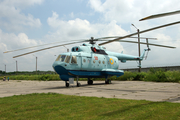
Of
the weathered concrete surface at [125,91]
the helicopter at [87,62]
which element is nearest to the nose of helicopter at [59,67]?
the helicopter at [87,62]

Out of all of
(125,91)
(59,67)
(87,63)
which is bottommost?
(125,91)

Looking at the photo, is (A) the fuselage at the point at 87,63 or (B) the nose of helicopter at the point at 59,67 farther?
(A) the fuselage at the point at 87,63

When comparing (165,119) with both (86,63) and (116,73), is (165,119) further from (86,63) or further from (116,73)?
(116,73)

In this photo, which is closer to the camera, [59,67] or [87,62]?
[59,67]

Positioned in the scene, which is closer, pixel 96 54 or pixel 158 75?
pixel 96 54

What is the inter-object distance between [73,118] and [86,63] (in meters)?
14.7

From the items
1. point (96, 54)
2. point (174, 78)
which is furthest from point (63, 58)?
point (174, 78)

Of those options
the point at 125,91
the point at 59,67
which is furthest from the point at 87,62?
the point at 125,91

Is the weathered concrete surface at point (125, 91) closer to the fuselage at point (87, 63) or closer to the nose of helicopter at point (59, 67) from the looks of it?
the nose of helicopter at point (59, 67)

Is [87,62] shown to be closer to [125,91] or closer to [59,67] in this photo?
[59,67]

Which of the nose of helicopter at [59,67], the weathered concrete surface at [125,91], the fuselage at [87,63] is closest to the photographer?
A: the weathered concrete surface at [125,91]

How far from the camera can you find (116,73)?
2323 cm

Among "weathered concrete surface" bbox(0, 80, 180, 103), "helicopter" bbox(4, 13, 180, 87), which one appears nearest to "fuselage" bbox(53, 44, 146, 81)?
"helicopter" bbox(4, 13, 180, 87)

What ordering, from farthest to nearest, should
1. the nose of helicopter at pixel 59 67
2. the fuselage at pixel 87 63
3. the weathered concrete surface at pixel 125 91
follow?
1. the fuselage at pixel 87 63
2. the nose of helicopter at pixel 59 67
3. the weathered concrete surface at pixel 125 91
